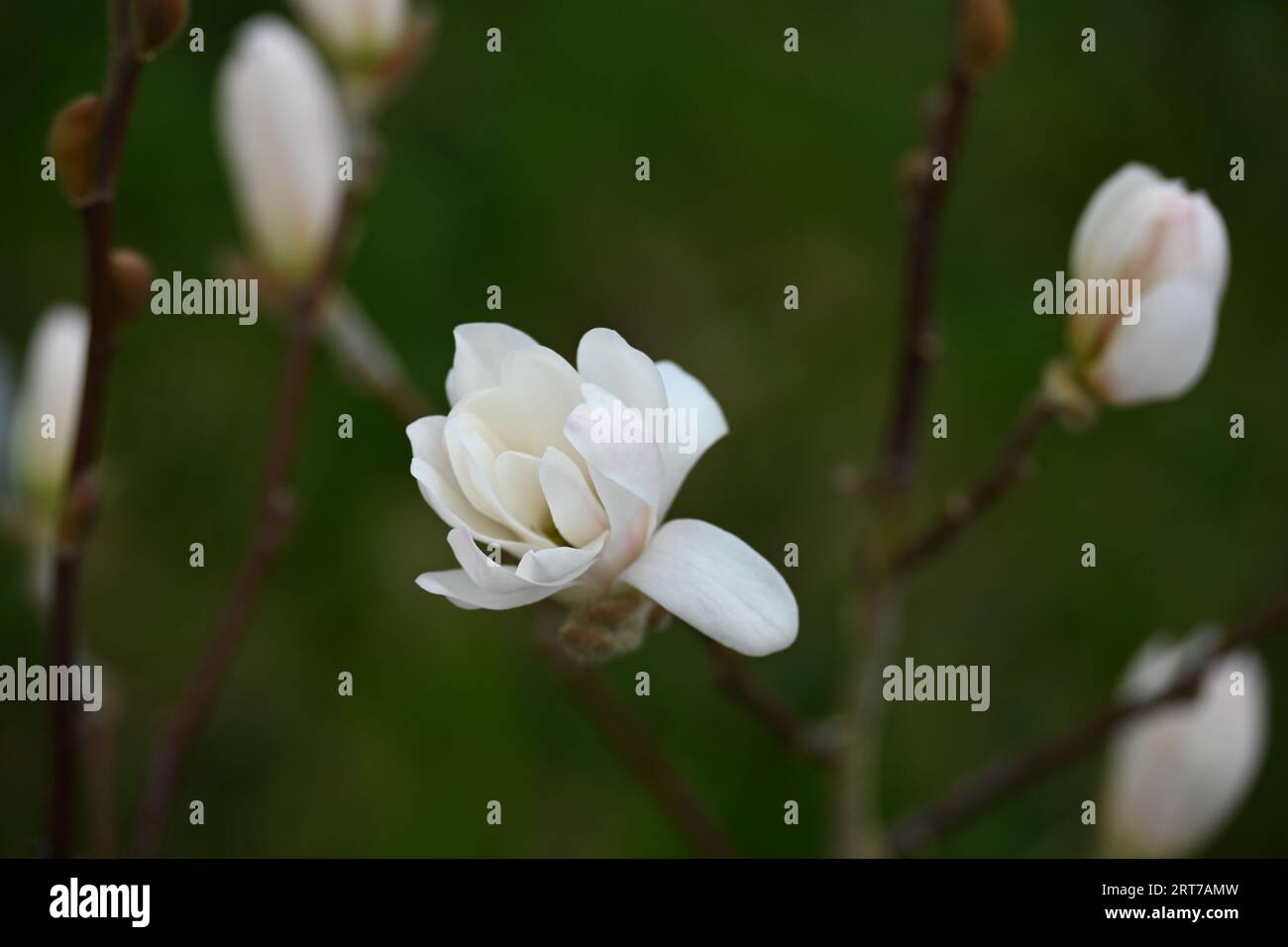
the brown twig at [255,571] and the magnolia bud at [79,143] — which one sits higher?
the magnolia bud at [79,143]

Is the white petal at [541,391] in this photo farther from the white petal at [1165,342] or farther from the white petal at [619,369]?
the white petal at [1165,342]

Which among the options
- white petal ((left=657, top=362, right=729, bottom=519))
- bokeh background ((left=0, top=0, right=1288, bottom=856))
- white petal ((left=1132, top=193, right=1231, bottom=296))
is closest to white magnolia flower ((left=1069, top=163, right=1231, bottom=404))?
white petal ((left=1132, top=193, right=1231, bottom=296))

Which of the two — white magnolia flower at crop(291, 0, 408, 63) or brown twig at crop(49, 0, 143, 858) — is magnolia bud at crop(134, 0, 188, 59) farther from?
white magnolia flower at crop(291, 0, 408, 63)

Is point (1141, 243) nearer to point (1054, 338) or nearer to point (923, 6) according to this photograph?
point (1054, 338)

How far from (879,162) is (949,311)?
144 mm

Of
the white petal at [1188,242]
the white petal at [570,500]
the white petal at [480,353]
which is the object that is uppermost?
the white petal at [1188,242]

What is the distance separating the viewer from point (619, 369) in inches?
15.1

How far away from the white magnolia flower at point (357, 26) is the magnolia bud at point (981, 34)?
0.94 ft

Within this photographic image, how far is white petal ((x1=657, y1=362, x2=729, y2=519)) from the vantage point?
1.32 feet

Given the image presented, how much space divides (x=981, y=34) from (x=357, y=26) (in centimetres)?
31

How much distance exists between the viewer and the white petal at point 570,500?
0.38m

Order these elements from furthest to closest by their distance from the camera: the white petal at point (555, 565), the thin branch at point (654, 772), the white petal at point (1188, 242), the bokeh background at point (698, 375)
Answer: the bokeh background at point (698, 375), the thin branch at point (654, 772), the white petal at point (1188, 242), the white petal at point (555, 565)

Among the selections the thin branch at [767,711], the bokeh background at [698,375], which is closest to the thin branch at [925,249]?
the thin branch at [767,711]

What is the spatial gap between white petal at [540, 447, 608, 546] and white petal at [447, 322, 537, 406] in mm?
28
